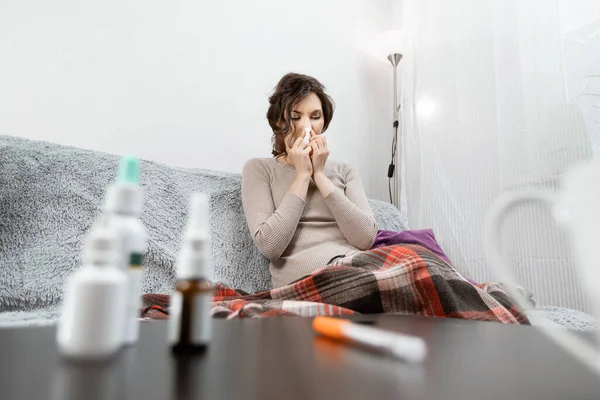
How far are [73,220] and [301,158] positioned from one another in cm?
54

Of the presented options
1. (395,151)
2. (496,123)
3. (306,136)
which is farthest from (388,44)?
(306,136)

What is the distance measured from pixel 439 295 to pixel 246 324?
1.11ft

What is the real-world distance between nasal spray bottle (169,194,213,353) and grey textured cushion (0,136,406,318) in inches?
23.9

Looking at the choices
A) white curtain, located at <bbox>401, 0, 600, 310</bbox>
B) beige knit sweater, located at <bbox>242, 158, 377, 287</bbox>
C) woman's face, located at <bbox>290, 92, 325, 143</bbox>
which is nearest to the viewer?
beige knit sweater, located at <bbox>242, 158, 377, 287</bbox>

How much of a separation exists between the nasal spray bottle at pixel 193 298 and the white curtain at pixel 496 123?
3.18ft

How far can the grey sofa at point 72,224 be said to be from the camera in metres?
0.70

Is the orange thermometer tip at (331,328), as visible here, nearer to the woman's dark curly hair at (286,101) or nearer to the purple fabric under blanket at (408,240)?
the purple fabric under blanket at (408,240)

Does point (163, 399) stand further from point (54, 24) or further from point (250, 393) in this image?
point (54, 24)

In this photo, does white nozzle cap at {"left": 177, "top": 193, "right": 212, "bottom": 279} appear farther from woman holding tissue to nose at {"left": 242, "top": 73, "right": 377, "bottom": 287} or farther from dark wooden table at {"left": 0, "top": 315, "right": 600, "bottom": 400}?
woman holding tissue to nose at {"left": 242, "top": 73, "right": 377, "bottom": 287}

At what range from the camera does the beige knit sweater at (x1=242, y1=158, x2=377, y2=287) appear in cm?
87

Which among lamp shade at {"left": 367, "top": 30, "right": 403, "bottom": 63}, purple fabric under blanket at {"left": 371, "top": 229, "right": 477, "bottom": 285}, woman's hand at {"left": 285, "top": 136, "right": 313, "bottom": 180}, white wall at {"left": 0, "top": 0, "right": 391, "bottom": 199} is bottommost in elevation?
purple fabric under blanket at {"left": 371, "top": 229, "right": 477, "bottom": 285}

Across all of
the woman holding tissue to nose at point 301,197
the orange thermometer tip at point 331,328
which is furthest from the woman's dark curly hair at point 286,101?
the orange thermometer tip at point 331,328

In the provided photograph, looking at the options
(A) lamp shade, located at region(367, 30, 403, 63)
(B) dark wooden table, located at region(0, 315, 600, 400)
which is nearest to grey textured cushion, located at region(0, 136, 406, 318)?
(B) dark wooden table, located at region(0, 315, 600, 400)

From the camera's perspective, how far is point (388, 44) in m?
1.57
